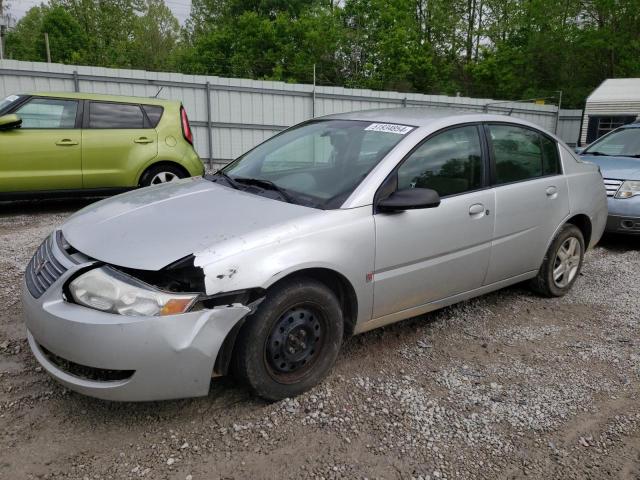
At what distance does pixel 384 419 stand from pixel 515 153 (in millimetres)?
2319

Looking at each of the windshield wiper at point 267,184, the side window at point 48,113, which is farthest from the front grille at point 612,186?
the side window at point 48,113

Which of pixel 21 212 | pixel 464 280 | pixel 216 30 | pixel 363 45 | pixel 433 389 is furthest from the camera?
pixel 216 30

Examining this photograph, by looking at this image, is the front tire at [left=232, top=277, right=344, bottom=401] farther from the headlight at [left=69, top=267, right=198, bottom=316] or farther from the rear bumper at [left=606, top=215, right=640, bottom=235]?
the rear bumper at [left=606, top=215, right=640, bottom=235]

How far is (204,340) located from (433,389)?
136 cm

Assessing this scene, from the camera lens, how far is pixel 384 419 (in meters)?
2.61

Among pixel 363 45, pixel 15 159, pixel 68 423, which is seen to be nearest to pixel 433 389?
pixel 68 423

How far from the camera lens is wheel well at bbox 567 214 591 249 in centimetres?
443

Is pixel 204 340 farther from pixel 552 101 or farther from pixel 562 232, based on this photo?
pixel 552 101

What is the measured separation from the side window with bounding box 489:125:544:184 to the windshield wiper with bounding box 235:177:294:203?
5.22 ft

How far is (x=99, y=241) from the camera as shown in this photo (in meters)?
2.57

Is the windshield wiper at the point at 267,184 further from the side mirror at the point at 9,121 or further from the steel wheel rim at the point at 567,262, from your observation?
the side mirror at the point at 9,121

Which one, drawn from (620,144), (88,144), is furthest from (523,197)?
(88,144)

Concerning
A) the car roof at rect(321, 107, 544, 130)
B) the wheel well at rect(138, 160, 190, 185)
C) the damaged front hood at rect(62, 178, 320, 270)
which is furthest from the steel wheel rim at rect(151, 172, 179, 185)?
the damaged front hood at rect(62, 178, 320, 270)

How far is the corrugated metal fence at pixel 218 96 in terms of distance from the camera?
1059 cm
